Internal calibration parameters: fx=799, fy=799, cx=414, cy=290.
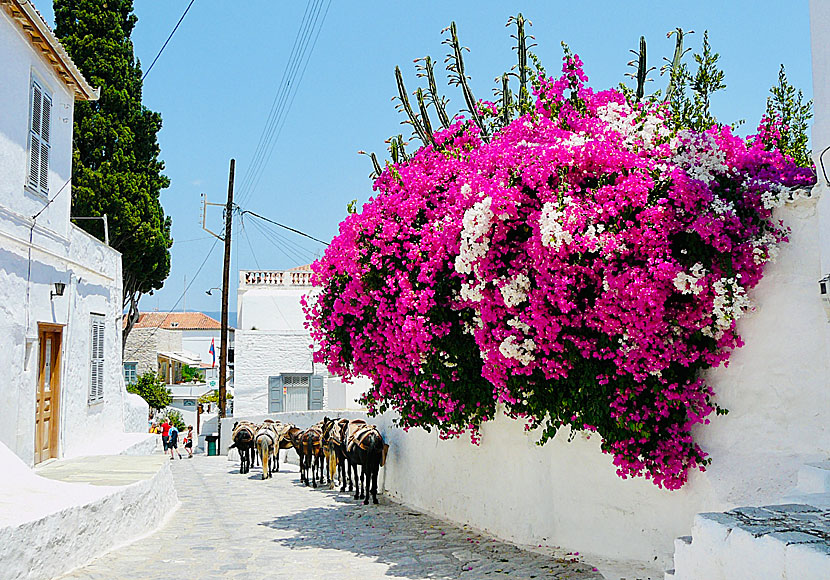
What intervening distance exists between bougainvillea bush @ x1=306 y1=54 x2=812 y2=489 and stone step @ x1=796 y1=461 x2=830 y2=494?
1.06m

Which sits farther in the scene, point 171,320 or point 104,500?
point 171,320

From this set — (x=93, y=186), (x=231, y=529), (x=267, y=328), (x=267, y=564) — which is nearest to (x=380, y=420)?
(x=231, y=529)

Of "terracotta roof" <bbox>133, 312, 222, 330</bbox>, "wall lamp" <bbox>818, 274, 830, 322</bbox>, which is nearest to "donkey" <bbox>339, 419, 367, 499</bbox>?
"wall lamp" <bbox>818, 274, 830, 322</bbox>

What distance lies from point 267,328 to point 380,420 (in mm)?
15608

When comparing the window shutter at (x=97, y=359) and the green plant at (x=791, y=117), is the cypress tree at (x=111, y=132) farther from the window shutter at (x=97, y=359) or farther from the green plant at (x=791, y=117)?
the green plant at (x=791, y=117)

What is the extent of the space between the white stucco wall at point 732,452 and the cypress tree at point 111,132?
1775cm

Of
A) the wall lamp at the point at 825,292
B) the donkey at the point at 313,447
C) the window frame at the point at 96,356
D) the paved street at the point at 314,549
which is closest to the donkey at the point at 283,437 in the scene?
the donkey at the point at 313,447

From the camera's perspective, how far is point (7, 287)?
35.0ft

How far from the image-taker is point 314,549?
9.35 meters

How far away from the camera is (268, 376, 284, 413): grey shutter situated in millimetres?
28750

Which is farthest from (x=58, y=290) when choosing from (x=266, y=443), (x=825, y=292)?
(x=825, y=292)

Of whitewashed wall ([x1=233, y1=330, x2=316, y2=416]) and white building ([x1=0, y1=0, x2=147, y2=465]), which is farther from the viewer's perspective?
whitewashed wall ([x1=233, y1=330, x2=316, y2=416])

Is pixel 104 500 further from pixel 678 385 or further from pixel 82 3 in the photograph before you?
pixel 82 3

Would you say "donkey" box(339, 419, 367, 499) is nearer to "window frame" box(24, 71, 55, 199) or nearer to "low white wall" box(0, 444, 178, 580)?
"low white wall" box(0, 444, 178, 580)
